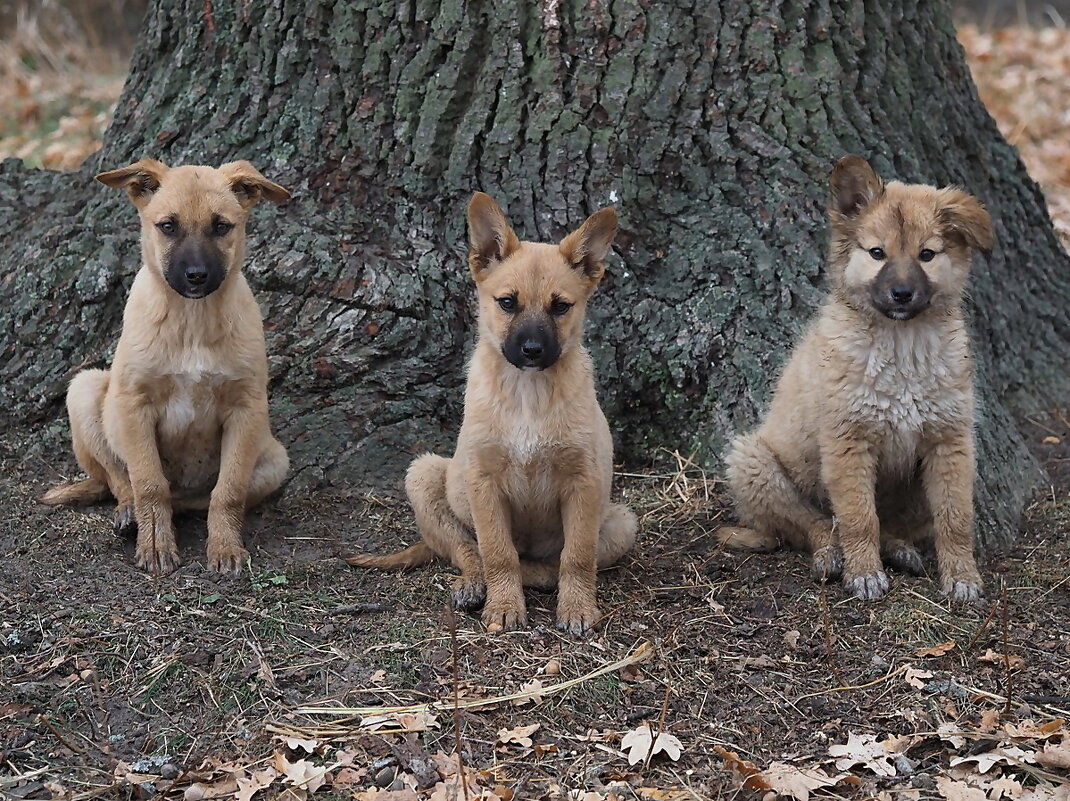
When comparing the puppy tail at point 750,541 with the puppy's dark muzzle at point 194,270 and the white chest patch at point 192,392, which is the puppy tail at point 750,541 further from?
the puppy's dark muzzle at point 194,270

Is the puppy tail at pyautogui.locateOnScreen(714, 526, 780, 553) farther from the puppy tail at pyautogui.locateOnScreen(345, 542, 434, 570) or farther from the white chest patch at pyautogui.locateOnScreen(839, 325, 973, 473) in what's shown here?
the puppy tail at pyautogui.locateOnScreen(345, 542, 434, 570)

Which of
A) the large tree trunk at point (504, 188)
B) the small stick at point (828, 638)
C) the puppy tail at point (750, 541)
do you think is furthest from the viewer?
the large tree trunk at point (504, 188)

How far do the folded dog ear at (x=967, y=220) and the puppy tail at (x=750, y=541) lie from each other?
1.64 m

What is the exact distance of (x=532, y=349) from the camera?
4.88 metres

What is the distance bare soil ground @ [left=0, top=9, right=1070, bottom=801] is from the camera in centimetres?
407

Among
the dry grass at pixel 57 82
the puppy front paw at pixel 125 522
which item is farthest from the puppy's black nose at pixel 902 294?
the dry grass at pixel 57 82

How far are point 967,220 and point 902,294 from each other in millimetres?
477

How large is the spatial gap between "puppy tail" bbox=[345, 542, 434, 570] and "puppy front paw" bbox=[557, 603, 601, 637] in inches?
31.5

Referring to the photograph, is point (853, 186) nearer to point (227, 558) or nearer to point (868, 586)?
point (868, 586)

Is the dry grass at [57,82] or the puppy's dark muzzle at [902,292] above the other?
the dry grass at [57,82]

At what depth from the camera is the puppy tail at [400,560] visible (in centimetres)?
549

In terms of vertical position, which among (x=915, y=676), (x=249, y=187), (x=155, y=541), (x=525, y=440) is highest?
(x=249, y=187)

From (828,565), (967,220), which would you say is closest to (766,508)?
(828,565)

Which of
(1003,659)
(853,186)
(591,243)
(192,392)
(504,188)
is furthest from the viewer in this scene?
(504,188)
